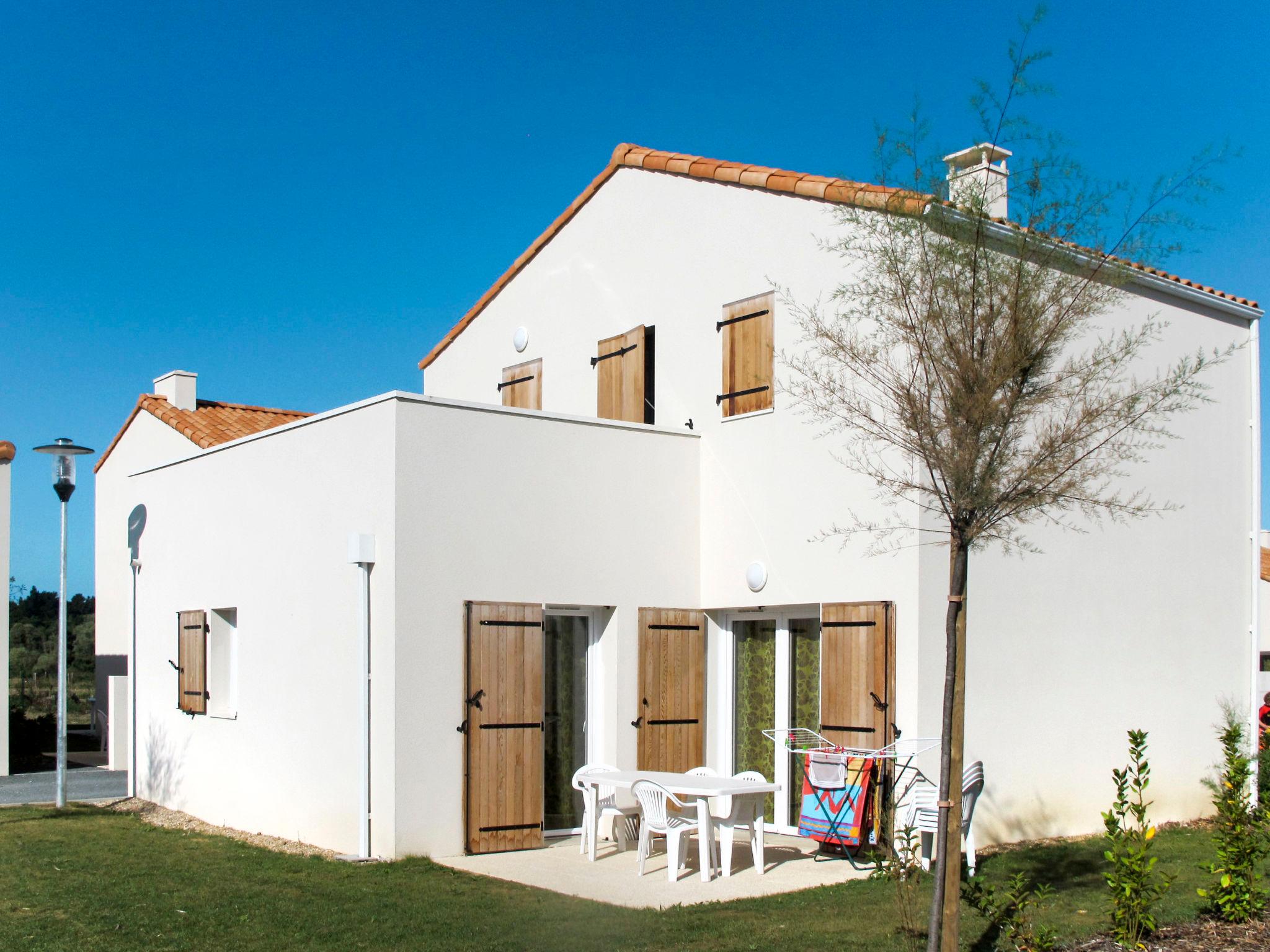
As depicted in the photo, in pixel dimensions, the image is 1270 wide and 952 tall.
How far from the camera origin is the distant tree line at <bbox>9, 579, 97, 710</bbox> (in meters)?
29.6

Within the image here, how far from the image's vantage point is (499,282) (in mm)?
14672

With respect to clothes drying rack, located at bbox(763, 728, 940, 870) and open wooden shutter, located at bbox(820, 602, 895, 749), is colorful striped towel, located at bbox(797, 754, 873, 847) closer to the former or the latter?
clothes drying rack, located at bbox(763, 728, 940, 870)

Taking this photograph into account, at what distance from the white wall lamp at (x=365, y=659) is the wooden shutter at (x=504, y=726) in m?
0.78

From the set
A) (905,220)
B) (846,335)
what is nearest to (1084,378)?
(905,220)

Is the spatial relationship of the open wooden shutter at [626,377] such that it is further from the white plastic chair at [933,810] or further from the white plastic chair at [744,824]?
the white plastic chair at [933,810]

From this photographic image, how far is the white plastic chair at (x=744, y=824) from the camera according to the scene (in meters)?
8.81

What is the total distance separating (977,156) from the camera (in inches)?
318

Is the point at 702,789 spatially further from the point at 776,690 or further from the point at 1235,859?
the point at 1235,859

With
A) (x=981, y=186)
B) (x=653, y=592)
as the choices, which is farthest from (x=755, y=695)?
(x=981, y=186)

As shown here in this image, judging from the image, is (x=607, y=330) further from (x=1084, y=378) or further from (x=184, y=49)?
(x=1084, y=378)

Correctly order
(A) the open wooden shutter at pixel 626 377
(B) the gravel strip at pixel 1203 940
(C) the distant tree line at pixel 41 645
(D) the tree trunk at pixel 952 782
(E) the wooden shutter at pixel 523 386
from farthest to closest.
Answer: (C) the distant tree line at pixel 41 645
(E) the wooden shutter at pixel 523 386
(A) the open wooden shutter at pixel 626 377
(B) the gravel strip at pixel 1203 940
(D) the tree trunk at pixel 952 782


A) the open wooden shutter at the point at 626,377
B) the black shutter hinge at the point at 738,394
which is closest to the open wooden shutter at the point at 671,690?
the black shutter hinge at the point at 738,394

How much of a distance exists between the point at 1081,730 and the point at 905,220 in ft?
20.4

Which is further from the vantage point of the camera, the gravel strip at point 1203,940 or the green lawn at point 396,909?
the green lawn at point 396,909
